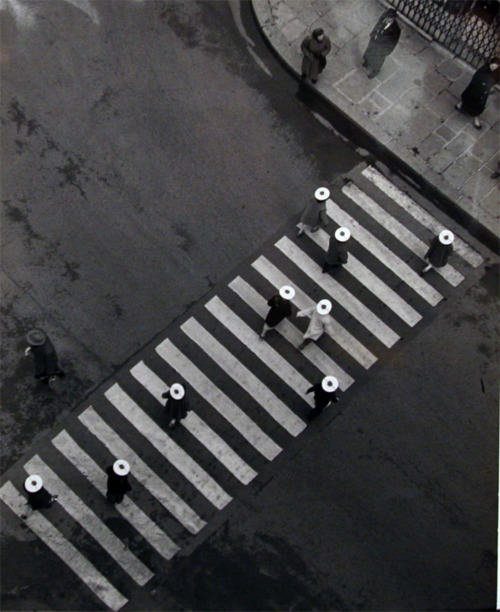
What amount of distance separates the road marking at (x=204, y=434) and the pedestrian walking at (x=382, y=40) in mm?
9934

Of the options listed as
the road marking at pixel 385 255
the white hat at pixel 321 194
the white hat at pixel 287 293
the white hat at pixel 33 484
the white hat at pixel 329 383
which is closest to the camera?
the white hat at pixel 33 484

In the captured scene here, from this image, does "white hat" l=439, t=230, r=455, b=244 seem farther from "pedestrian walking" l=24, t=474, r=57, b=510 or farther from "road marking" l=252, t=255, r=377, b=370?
"pedestrian walking" l=24, t=474, r=57, b=510

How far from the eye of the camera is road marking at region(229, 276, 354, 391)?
22109 millimetres

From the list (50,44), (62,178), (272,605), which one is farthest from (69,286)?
(272,605)

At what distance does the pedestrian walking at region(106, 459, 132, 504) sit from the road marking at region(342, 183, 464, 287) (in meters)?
8.78

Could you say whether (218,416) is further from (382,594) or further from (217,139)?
(217,139)

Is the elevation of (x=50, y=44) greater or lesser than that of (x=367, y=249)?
greater

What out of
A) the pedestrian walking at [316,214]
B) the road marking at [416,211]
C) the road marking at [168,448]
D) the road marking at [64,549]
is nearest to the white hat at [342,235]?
the pedestrian walking at [316,214]

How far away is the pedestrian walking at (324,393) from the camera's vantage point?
2047 cm

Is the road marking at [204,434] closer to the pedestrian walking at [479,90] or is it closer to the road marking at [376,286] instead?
the road marking at [376,286]

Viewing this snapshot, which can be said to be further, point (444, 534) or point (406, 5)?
point (406, 5)

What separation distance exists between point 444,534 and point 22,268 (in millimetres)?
11257

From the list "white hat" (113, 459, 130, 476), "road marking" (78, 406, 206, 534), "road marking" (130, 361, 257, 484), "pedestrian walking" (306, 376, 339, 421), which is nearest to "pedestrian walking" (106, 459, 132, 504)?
"white hat" (113, 459, 130, 476)

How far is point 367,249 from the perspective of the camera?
23.5m
